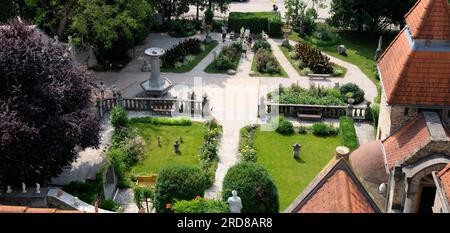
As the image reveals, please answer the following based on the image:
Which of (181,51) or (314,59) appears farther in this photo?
(181,51)

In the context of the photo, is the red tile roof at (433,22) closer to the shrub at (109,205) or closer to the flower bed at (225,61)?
the shrub at (109,205)

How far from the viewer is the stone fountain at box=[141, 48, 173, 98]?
42.9 metres

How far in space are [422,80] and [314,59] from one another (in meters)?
22.5

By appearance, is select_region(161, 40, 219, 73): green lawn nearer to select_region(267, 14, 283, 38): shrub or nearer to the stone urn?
select_region(267, 14, 283, 38): shrub

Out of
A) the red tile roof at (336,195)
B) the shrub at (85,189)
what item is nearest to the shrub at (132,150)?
the shrub at (85,189)

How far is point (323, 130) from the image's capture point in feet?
124

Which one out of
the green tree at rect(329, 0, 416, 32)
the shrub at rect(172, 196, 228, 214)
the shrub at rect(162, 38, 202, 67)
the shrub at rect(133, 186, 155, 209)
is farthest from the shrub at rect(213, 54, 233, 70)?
the shrub at rect(172, 196, 228, 214)

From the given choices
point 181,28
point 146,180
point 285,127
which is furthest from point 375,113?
point 181,28

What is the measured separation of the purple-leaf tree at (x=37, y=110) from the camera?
26.4 m

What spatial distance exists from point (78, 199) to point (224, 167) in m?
9.90

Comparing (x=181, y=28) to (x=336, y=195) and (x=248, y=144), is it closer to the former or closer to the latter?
(x=248, y=144)

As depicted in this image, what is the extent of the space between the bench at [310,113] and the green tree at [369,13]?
55.3ft

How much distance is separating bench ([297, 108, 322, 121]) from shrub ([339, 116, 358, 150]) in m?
1.92
